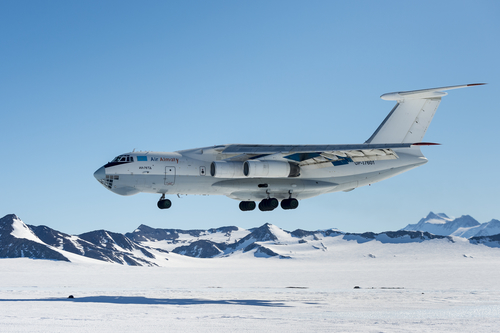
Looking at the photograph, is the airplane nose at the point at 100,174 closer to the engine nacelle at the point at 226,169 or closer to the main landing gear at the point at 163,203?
the main landing gear at the point at 163,203

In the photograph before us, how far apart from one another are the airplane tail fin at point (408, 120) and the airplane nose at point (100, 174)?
13.6 m

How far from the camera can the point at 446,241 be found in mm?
109562

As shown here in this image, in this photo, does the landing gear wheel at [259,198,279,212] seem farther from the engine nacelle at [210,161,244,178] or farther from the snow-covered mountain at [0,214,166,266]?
the snow-covered mountain at [0,214,166,266]

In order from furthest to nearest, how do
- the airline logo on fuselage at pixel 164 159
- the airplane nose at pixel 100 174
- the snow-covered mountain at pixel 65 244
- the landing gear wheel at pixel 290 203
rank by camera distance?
1. the snow-covered mountain at pixel 65 244
2. the landing gear wheel at pixel 290 203
3. the airline logo on fuselage at pixel 164 159
4. the airplane nose at pixel 100 174

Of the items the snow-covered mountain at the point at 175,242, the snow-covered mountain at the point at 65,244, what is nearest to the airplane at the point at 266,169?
the snow-covered mountain at the point at 175,242

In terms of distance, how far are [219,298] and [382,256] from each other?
89028mm

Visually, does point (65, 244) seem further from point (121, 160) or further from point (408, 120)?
point (408, 120)

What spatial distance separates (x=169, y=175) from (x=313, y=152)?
6177mm

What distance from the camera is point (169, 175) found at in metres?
20.5

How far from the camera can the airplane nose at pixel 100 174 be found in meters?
19.8

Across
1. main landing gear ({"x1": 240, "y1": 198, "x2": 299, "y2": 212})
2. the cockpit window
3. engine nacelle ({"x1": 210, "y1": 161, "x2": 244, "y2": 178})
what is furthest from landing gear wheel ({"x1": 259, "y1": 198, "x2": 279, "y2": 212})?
the cockpit window

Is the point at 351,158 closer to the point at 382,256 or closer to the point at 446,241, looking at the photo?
the point at 382,256

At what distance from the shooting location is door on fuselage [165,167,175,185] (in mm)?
20484

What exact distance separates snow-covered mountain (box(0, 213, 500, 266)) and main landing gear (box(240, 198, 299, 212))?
79.5m
